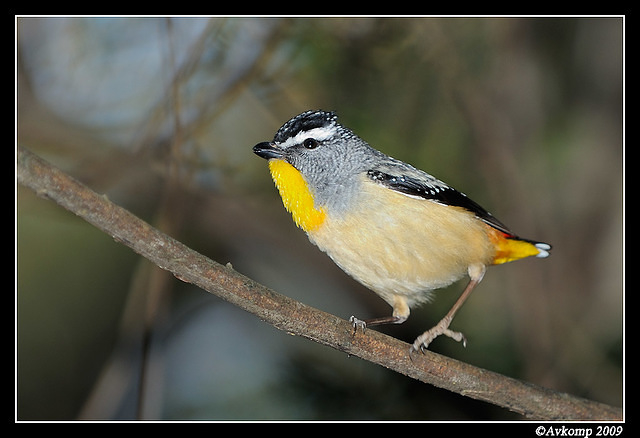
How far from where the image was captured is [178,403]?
180 inches

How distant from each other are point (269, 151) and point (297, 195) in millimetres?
318

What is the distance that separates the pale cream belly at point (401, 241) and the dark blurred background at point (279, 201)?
116 cm

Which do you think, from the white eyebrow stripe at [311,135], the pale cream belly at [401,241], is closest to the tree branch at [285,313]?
the pale cream belly at [401,241]

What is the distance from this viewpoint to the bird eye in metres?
3.69

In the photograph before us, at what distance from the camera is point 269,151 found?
11.7ft

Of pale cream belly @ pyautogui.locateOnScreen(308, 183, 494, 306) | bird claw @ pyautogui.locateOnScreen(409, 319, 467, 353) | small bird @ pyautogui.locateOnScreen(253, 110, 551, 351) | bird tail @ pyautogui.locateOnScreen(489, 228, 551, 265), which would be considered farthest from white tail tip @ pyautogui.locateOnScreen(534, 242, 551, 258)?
bird claw @ pyautogui.locateOnScreen(409, 319, 467, 353)

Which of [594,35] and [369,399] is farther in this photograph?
[594,35]

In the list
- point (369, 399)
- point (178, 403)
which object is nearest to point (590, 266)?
point (369, 399)

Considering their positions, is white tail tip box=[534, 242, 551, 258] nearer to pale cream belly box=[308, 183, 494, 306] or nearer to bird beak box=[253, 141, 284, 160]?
pale cream belly box=[308, 183, 494, 306]

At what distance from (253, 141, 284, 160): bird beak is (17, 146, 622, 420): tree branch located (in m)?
1.03

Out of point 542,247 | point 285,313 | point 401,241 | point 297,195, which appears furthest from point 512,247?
point 285,313

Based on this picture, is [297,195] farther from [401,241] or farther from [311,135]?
[401,241]

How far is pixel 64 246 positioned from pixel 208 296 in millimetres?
1297
